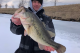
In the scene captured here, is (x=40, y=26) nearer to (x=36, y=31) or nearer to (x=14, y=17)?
(x=36, y=31)

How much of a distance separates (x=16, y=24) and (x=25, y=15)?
1.07 feet

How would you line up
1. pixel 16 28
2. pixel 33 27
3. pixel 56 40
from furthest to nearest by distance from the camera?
pixel 56 40
pixel 16 28
pixel 33 27

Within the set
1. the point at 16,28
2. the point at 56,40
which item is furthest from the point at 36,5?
the point at 56,40

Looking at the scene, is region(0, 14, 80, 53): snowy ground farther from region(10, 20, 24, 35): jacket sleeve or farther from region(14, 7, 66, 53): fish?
region(14, 7, 66, 53): fish

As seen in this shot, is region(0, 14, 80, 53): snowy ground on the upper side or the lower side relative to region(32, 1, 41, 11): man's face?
lower

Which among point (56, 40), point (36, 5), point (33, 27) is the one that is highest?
point (36, 5)

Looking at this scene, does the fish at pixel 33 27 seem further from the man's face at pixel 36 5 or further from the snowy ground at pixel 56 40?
the snowy ground at pixel 56 40

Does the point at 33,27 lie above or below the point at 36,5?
below

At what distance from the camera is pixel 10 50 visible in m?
3.60

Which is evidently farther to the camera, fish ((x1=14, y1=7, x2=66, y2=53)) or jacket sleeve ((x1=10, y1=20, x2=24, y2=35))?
jacket sleeve ((x1=10, y1=20, x2=24, y2=35))

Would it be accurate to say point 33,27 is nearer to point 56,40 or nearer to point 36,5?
point 36,5

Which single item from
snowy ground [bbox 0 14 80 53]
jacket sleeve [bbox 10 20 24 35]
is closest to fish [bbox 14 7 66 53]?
jacket sleeve [bbox 10 20 24 35]

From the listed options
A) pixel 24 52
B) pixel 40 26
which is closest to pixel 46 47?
pixel 40 26

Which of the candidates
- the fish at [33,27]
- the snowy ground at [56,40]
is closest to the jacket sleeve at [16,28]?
the fish at [33,27]
